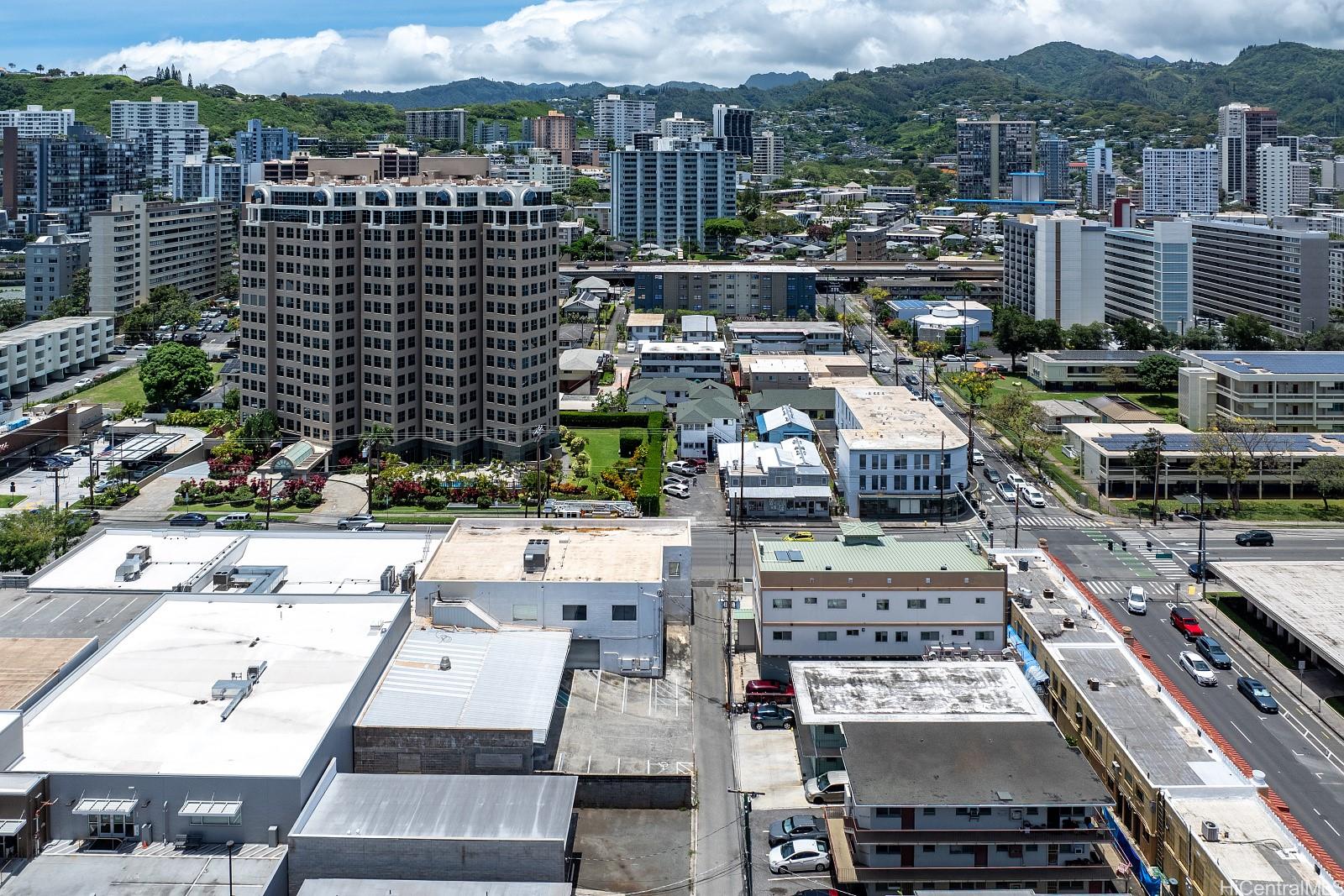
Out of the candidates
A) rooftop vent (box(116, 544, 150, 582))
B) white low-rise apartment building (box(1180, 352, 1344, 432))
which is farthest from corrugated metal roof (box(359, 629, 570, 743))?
white low-rise apartment building (box(1180, 352, 1344, 432))

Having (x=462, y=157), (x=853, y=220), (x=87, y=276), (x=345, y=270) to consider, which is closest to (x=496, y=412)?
(x=345, y=270)

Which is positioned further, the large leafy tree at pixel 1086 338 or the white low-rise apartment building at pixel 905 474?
the large leafy tree at pixel 1086 338

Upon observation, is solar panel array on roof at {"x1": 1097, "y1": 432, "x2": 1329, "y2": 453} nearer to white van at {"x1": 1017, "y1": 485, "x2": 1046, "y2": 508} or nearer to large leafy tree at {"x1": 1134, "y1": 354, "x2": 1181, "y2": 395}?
white van at {"x1": 1017, "y1": 485, "x2": 1046, "y2": 508}

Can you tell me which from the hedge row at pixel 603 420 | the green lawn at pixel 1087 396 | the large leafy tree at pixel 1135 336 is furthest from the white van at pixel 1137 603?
the large leafy tree at pixel 1135 336

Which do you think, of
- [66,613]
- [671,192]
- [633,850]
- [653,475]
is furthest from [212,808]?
[671,192]

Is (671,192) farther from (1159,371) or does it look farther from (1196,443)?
(1196,443)

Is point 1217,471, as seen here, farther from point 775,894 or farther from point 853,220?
point 853,220

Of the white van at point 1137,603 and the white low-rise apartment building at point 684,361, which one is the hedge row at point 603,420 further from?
the white van at point 1137,603
